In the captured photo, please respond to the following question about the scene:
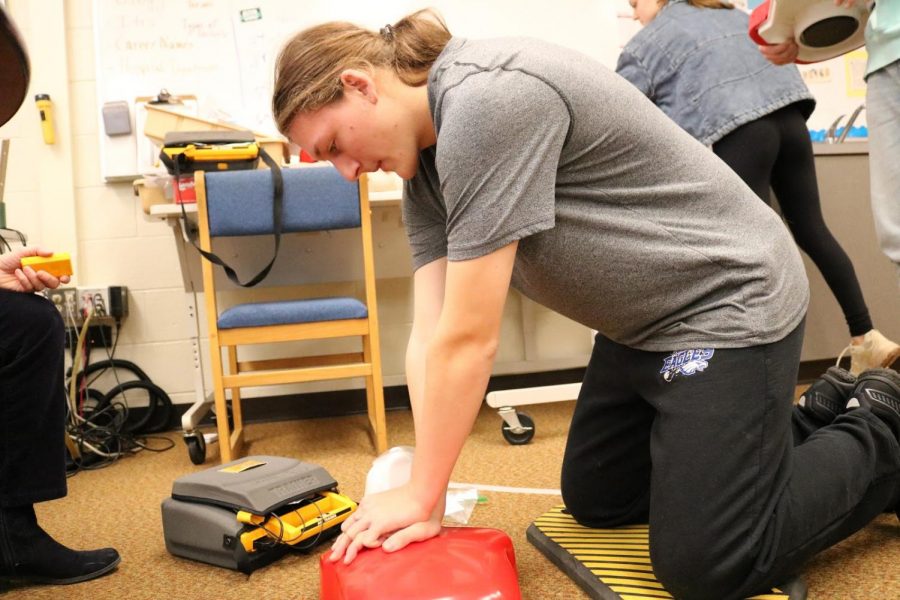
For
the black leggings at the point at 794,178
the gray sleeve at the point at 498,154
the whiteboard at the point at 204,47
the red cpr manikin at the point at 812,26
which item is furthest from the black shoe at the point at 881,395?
the whiteboard at the point at 204,47

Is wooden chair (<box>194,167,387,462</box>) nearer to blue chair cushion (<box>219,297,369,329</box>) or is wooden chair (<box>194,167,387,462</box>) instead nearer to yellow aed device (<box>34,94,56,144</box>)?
blue chair cushion (<box>219,297,369,329</box>)

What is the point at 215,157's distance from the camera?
208 cm

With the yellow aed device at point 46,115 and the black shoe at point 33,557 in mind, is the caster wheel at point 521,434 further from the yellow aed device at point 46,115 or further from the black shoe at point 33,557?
the yellow aed device at point 46,115

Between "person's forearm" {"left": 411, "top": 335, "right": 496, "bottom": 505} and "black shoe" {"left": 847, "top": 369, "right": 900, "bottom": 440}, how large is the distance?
671 millimetres

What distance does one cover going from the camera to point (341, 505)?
Answer: 1.34m

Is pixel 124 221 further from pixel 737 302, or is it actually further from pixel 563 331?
pixel 737 302

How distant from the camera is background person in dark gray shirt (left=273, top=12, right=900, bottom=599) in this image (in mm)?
814

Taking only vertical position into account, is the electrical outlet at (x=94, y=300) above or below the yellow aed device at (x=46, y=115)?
below

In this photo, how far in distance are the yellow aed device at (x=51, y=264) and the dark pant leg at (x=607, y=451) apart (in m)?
0.94

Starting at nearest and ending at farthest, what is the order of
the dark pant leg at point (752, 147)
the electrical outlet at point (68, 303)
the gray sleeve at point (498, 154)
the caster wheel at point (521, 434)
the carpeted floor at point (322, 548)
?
the gray sleeve at point (498, 154), the carpeted floor at point (322, 548), the dark pant leg at point (752, 147), the caster wheel at point (521, 434), the electrical outlet at point (68, 303)

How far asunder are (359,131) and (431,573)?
55 cm

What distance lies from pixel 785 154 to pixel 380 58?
142 cm

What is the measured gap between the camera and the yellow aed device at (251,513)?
1.22 metres

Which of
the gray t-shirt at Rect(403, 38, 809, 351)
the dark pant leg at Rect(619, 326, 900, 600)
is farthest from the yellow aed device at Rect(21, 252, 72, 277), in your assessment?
the dark pant leg at Rect(619, 326, 900, 600)
